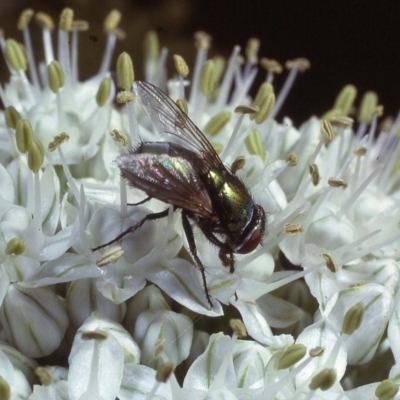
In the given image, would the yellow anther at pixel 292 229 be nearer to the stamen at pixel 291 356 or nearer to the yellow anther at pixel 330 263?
the yellow anther at pixel 330 263

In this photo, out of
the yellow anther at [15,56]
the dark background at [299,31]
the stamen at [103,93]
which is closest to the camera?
the stamen at [103,93]

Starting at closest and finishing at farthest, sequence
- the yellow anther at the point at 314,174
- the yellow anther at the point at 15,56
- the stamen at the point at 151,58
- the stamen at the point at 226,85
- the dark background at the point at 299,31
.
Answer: the yellow anther at the point at 314,174 < the yellow anther at the point at 15,56 < the stamen at the point at 226,85 < the stamen at the point at 151,58 < the dark background at the point at 299,31

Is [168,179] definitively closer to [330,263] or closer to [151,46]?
[330,263]

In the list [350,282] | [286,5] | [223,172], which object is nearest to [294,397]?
[350,282]

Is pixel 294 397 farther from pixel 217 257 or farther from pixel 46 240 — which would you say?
pixel 46 240

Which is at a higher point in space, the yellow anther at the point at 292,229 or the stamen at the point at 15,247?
the stamen at the point at 15,247

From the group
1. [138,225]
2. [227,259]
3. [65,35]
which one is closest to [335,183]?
[227,259]

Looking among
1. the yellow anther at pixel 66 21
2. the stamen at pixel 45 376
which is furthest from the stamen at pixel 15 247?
the yellow anther at pixel 66 21

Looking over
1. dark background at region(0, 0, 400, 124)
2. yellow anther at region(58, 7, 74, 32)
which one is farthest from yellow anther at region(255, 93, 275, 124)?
dark background at region(0, 0, 400, 124)
